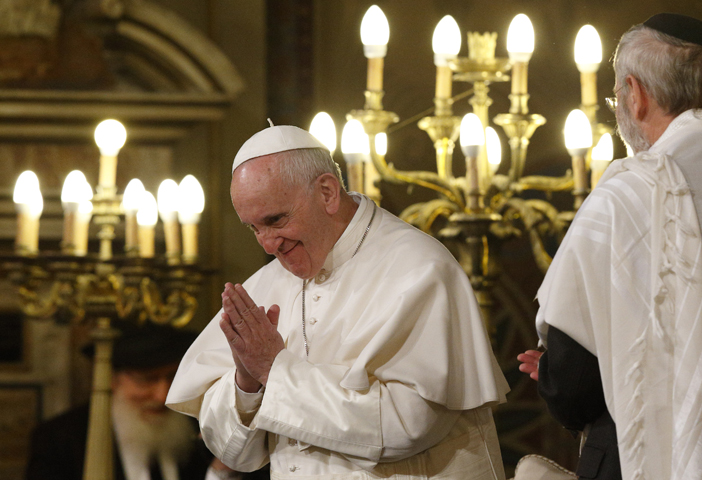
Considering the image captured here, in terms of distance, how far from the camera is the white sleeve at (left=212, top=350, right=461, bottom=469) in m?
2.24

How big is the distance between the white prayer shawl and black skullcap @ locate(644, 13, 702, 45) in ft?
0.95

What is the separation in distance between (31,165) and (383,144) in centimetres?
275

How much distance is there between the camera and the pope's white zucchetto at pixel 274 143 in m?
2.51

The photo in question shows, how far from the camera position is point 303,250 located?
2.52 meters

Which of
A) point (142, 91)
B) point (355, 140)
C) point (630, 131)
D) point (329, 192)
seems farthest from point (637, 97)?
point (142, 91)

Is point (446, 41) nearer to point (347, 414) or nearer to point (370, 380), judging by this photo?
Result: point (370, 380)

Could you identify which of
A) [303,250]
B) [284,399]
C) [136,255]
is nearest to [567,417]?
[284,399]

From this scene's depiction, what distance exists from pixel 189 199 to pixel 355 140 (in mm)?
956

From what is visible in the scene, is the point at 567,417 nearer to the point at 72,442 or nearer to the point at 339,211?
the point at 339,211

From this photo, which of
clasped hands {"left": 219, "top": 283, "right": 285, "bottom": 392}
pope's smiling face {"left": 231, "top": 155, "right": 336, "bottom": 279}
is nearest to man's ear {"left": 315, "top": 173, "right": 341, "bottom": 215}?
pope's smiling face {"left": 231, "top": 155, "right": 336, "bottom": 279}

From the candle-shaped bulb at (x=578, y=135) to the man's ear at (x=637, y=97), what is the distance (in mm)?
1200

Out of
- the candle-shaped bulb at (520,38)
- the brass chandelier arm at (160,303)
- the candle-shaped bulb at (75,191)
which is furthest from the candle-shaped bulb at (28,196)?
the candle-shaped bulb at (520,38)

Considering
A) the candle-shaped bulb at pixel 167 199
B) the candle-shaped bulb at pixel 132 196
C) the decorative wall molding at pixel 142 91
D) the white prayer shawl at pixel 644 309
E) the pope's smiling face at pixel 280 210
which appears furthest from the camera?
the decorative wall molding at pixel 142 91

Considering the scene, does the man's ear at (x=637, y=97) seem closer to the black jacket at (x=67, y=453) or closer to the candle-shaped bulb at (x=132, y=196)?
the candle-shaped bulb at (x=132, y=196)
